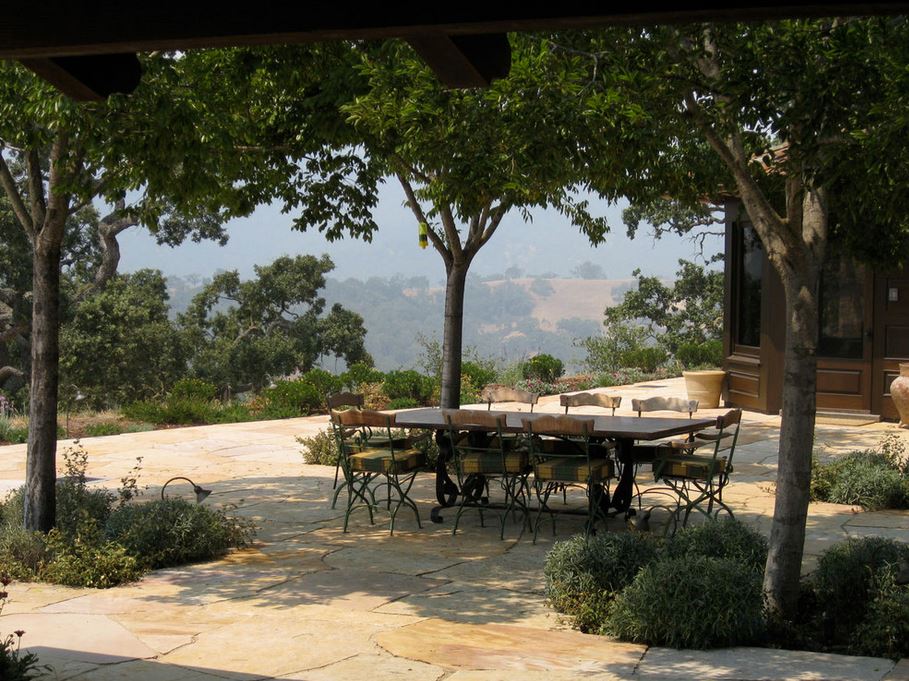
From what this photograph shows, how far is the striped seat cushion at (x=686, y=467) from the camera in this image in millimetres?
7406

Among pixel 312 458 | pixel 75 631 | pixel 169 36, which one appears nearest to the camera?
pixel 169 36

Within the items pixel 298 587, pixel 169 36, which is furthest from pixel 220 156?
pixel 169 36

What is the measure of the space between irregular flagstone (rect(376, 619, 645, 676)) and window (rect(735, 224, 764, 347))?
34.4ft

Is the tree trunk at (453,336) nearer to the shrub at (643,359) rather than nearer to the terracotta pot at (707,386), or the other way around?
the terracotta pot at (707,386)

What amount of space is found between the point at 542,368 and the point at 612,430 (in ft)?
41.7

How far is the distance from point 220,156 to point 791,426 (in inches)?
161

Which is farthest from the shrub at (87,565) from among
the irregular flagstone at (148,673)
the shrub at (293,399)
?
the shrub at (293,399)

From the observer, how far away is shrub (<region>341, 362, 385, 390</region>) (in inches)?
693

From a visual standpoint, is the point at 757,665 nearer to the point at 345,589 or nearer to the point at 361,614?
the point at 361,614

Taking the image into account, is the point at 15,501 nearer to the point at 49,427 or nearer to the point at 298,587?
the point at 49,427

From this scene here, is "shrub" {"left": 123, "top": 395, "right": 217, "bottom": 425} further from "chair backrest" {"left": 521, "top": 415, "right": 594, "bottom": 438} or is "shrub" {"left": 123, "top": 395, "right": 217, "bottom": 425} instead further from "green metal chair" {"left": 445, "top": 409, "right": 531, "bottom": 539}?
"chair backrest" {"left": 521, "top": 415, "right": 594, "bottom": 438}

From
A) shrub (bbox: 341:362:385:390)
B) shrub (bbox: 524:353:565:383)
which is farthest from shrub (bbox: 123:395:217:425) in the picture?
shrub (bbox: 524:353:565:383)

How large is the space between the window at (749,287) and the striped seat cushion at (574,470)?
810cm

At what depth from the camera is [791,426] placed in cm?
543
